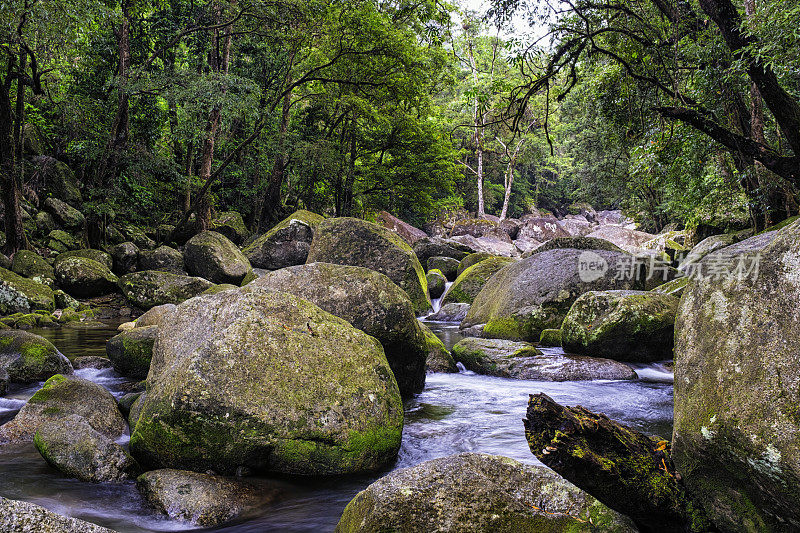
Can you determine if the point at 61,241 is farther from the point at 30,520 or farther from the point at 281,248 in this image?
the point at 30,520

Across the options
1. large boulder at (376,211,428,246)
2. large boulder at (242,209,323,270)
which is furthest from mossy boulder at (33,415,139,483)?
large boulder at (376,211,428,246)

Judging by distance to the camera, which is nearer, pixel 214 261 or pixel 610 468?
pixel 610 468

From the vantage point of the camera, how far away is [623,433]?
9.78 feet

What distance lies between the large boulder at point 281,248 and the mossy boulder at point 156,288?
4.52 meters

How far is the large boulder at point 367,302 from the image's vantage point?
6.33 meters

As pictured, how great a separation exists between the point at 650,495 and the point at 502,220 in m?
39.0

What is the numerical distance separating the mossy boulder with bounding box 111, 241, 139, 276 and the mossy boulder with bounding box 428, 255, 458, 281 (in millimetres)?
11273

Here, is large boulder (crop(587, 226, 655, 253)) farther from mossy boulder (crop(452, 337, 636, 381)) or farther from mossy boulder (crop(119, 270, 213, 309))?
mossy boulder (crop(119, 270, 213, 309))

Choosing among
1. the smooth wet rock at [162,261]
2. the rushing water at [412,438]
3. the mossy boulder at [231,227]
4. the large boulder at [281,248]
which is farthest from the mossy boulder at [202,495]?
the mossy boulder at [231,227]

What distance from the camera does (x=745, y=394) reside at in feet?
8.28

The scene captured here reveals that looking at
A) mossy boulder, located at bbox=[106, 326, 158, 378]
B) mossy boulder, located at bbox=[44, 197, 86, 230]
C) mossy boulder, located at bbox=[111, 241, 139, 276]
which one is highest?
mossy boulder, located at bbox=[44, 197, 86, 230]

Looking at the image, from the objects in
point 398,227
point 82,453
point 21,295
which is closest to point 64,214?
point 21,295

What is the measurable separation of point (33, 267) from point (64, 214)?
12.3ft

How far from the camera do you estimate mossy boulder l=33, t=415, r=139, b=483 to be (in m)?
4.20
